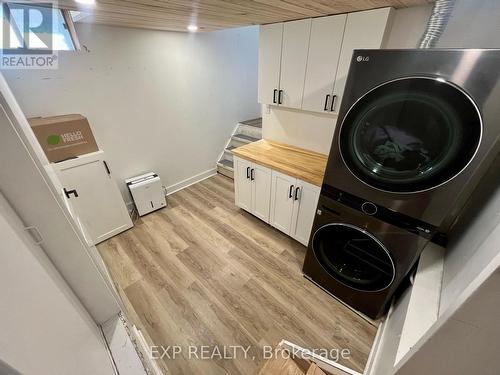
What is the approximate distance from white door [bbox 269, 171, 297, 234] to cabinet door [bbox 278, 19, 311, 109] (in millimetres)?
712

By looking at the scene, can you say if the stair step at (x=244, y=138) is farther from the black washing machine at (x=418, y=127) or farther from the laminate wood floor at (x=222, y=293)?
the black washing machine at (x=418, y=127)

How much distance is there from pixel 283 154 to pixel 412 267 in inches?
55.0

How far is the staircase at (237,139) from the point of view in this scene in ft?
11.2

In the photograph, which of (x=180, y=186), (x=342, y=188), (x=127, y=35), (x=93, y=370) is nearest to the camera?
(x=93, y=370)

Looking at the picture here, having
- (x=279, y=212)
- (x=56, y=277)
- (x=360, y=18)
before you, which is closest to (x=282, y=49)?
(x=360, y=18)

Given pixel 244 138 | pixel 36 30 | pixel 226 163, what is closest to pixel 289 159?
pixel 244 138

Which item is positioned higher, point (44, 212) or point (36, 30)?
point (36, 30)

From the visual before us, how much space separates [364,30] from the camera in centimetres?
141

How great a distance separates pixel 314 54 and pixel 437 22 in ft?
2.48

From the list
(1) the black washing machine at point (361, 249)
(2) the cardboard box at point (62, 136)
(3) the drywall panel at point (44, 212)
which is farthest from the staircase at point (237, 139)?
(3) the drywall panel at point (44, 212)

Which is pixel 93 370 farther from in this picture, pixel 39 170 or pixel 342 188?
pixel 342 188

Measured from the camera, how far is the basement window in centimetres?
152

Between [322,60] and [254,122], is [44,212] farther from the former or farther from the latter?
[254,122]

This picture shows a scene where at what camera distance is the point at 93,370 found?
0.65 m
